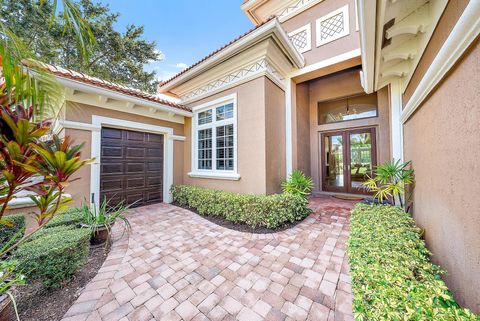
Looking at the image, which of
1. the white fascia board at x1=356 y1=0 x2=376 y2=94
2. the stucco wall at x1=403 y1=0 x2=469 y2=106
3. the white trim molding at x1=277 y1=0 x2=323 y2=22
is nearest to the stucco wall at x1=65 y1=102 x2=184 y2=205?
the white fascia board at x1=356 y1=0 x2=376 y2=94

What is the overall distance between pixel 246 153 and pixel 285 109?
2270 mm

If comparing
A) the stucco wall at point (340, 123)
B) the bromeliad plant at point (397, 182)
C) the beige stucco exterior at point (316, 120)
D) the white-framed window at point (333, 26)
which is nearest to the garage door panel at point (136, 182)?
the beige stucco exterior at point (316, 120)

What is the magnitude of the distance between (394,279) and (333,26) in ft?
23.5

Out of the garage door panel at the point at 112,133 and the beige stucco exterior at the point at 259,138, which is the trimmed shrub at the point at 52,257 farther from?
the beige stucco exterior at the point at 259,138

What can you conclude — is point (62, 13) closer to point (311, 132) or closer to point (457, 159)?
point (457, 159)

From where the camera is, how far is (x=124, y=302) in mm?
2184

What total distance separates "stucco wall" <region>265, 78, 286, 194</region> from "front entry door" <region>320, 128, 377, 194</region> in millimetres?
2860

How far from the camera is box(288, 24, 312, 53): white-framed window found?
246 inches

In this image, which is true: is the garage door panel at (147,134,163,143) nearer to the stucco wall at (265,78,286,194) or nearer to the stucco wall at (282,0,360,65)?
the stucco wall at (265,78,286,194)

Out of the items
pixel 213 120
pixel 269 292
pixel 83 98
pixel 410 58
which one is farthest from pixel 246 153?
pixel 83 98

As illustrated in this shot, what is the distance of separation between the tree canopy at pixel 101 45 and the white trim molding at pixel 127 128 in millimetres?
6299

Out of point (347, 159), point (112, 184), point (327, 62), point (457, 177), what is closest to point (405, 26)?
point (457, 177)

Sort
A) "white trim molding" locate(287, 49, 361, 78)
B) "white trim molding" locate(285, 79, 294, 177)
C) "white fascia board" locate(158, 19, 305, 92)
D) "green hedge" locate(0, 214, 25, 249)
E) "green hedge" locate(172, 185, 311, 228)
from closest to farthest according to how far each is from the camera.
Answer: "green hedge" locate(0, 214, 25, 249), "green hedge" locate(172, 185, 311, 228), "white fascia board" locate(158, 19, 305, 92), "white trim molding" locate(287, 49, 361, 78), "white trim molding" locate(285, 79, 294, 177)

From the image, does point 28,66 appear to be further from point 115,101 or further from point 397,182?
point 397,182
